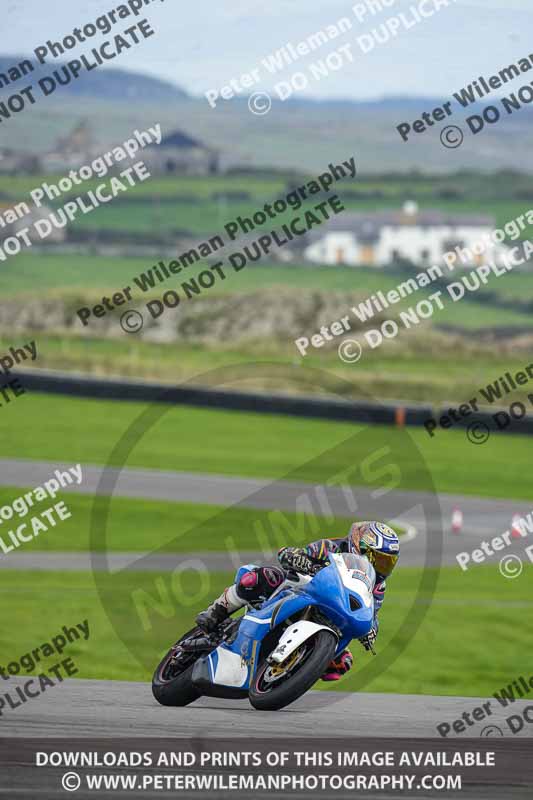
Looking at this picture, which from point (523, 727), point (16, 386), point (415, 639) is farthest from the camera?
point (16, 386)

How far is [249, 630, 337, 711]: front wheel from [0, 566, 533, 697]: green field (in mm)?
6066

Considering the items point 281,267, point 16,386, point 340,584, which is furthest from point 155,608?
point 281,267

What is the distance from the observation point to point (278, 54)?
21.9 m

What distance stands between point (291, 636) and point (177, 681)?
1.49 metres

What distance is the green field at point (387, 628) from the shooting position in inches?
562

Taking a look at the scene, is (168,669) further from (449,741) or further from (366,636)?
(449,741)

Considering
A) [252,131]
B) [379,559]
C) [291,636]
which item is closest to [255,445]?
[379,559]

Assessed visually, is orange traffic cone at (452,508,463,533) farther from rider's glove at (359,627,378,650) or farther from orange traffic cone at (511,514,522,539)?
rider's glove at (359,627,378,650)

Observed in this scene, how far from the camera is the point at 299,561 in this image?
816 cm

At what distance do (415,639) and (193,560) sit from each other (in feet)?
15.5

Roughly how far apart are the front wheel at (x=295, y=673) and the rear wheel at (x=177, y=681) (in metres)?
1.01

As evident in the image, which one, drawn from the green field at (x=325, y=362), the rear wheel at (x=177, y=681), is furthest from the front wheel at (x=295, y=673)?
the green field at (x=325, y=362)

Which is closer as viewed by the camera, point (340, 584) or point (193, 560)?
point (340, 584)

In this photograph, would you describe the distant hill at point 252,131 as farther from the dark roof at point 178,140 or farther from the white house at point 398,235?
the white house at point 398,235
